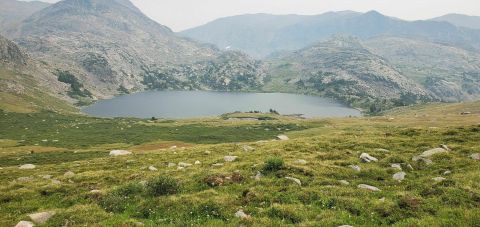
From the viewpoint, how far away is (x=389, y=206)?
1823cm

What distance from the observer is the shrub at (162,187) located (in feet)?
72.2

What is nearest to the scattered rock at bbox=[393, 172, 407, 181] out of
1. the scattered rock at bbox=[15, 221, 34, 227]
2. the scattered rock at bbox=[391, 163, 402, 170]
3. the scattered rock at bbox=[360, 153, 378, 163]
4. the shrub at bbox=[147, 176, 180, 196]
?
the scattered rock at bbox=[391, 163, 402, 170]

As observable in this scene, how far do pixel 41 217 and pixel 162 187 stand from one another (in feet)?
21.2

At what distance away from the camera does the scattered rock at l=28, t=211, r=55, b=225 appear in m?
18.3

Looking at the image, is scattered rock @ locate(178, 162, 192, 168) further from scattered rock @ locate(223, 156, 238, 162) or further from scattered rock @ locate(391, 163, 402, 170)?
scattered rock @ locate(391, 163, 402, 170)

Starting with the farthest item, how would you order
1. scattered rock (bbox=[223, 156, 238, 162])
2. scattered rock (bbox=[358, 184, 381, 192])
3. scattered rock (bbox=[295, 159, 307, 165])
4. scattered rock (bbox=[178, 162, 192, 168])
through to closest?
scattered rock (bbox=[223, 156, 238, 162])
scattered rock (bbox=[178, 162, 192, 168])
scattered rock (bbox=[295, 159, 307, 165])
scattered rock (bbox=[358, 184, 381, 192])

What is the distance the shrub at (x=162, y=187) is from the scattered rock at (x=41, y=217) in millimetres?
5291

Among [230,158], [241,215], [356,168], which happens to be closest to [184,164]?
[230,158]

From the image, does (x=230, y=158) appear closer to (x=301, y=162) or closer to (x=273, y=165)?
(x=301, y=162)

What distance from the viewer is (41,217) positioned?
18.6 meters

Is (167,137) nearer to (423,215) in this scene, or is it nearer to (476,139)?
(476,139)

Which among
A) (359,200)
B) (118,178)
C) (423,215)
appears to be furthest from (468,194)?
(118,178)

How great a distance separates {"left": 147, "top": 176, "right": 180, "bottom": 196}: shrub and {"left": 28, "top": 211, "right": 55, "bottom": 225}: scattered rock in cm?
529

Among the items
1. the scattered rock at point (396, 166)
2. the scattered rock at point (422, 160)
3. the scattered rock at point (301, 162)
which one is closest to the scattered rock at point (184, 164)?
the scattered rock at point (301, 162)
